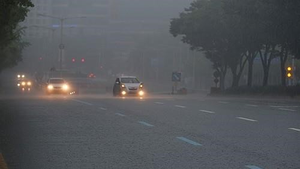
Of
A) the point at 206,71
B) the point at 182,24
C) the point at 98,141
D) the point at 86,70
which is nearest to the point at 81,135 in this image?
the point at 98,141

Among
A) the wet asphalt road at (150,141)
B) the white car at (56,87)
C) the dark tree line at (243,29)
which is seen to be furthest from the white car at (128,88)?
the wet asphalt road at (150,141)

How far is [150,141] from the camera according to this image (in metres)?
16.1

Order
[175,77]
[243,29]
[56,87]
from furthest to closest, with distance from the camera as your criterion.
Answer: [175,77], [56,87], [243,29]

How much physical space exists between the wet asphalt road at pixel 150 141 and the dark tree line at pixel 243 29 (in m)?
20.7

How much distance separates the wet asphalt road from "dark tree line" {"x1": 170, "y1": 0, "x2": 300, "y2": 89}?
20674 mm

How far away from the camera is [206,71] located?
123m

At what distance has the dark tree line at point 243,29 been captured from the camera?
45250 millimetres

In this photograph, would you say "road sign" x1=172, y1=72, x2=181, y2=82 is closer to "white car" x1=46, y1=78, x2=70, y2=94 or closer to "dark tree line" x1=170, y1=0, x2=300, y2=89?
"dark tree line" x1=170, y1=0, x2=300, y2=89

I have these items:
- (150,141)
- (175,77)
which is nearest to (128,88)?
(175,77)

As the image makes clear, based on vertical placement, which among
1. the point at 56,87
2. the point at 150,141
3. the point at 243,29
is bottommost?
the point at 150,141

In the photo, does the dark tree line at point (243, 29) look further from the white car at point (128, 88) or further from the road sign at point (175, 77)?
the white car at point (128, 88)

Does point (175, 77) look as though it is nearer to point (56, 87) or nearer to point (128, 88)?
point (56, 87)

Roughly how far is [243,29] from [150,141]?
3919 cm

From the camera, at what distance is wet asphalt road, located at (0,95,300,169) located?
12688 millimetres
